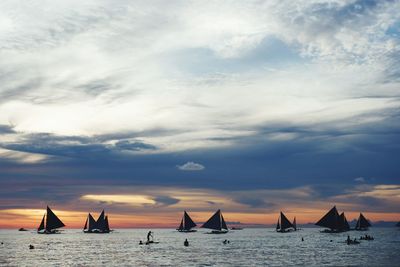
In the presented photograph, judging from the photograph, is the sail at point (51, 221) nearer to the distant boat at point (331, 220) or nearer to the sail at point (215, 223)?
the sail at point (215, 223)

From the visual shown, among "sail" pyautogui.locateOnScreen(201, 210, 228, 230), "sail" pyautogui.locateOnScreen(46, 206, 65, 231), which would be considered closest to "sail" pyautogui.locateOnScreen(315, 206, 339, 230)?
"sail" pyautogui.locateOnScreen(201, 210, 228, 230)

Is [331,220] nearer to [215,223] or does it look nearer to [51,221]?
[215,223]

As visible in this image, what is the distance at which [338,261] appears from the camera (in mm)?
106625

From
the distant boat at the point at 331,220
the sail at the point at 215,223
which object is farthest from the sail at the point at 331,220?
the sail at the point at 215,223

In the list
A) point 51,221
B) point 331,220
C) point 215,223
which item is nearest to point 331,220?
point 331,220

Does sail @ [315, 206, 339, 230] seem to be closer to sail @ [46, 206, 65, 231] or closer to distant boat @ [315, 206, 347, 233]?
distant boat @ [315, 206, 347, 233]

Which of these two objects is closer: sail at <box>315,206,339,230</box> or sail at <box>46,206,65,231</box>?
sail at <box>315,206,339,230</box>

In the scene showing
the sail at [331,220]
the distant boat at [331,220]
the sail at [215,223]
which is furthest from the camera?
the sail at [215,223]

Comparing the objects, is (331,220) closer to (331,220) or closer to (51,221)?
(331,220)

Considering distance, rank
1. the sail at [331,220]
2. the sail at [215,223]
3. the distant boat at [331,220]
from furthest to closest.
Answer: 1. the sail at [215,223]
2. the sail at [331,220]
3. the distant boat at [331,220]

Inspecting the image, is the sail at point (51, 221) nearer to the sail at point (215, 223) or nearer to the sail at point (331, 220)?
the sail at point (215, 223)

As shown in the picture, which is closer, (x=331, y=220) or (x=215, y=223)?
(x=331, y=220)

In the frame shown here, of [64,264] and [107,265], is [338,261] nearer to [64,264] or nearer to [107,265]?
[107,265]

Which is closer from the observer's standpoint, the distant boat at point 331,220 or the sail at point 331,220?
the distant boat at point 331,220
